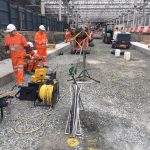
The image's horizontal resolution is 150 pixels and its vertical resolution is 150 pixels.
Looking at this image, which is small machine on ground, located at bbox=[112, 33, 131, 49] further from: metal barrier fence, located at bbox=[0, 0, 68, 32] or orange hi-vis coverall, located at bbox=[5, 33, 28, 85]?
orange hi-vis coverall, located at bbox=[5, 33, 28, 85]

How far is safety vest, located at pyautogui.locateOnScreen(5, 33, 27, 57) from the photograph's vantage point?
6.62 metres

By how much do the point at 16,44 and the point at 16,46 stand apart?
2.4 inches

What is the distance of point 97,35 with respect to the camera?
38.1m

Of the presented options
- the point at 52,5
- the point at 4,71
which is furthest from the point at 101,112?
the point at 52,5

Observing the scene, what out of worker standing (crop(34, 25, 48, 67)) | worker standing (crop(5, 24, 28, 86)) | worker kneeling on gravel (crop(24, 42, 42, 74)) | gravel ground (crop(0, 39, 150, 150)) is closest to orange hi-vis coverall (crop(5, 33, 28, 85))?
worker standing (crop(5, 24, 28, 86))

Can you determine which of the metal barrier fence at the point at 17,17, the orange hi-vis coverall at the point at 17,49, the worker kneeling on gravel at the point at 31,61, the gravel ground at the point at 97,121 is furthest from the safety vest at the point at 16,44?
the metal barrier fence at the point at 17,17

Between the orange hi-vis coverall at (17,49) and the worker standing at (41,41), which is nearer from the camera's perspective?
the orange hi-vis coverall at (17,49)

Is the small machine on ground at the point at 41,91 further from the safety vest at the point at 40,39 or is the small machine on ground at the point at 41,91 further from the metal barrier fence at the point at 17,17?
the metal barrier fence at the point at 17,17

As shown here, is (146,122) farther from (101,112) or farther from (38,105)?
(38,105)

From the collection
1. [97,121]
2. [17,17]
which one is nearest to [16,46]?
[97,121]

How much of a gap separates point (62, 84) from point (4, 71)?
2193 mm

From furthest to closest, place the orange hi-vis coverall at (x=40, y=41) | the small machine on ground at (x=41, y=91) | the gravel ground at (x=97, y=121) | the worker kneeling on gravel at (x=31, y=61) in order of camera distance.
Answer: the orange hi-vis coverall at (x=40, y=41) < the worker kneeling on gravel at (x=31, y=61) < the small machine on ground at (x=41, y=91) < the gravel ground at (x=97, y=121)

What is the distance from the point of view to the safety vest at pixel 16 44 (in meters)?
6.62

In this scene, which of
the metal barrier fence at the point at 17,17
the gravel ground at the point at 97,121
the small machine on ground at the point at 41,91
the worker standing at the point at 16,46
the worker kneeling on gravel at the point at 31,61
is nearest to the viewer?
the gravel ground at the point at 97,121
